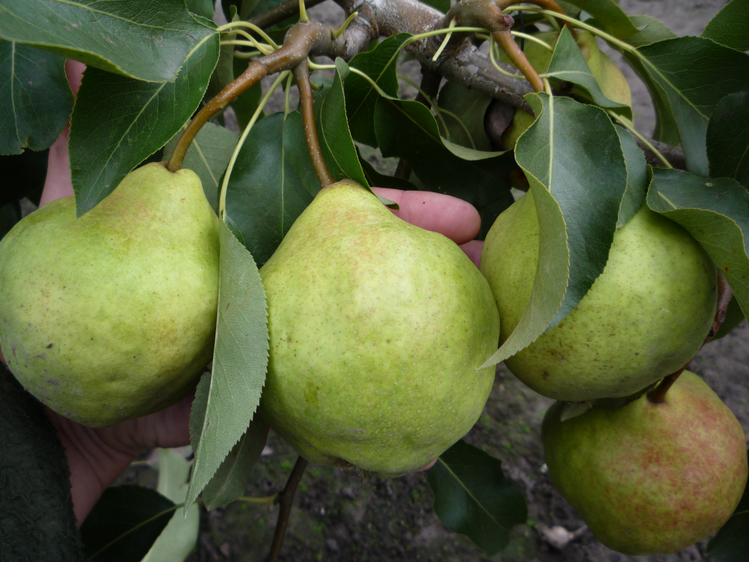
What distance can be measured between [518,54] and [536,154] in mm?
168

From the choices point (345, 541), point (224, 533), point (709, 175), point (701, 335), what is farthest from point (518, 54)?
point (224, 533)

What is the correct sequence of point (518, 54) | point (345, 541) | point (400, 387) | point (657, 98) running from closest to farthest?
point (400, 387) → point (518, 54) → point (657, 98) → point (345, 541)

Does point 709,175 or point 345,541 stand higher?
point 709,175

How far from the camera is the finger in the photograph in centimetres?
87

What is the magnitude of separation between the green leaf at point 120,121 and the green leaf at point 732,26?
0.71m

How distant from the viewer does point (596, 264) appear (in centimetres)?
55

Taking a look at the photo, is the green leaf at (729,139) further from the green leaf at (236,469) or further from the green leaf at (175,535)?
the green leaf at (175,535)

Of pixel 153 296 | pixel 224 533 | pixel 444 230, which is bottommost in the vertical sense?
pixel 224 533

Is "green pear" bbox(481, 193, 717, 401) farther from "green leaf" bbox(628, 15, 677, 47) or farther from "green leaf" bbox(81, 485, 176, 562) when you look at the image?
"green leaf" bbox(81, 485, 176, 562)

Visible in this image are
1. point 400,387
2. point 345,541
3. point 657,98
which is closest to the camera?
point 400,387

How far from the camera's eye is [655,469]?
93cm

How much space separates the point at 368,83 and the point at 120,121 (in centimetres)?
37

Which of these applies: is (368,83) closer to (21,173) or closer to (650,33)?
(650,33)

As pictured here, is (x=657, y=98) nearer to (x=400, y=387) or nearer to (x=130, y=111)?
(x=400, y=387)
